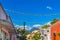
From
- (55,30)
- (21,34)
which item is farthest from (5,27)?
(21,34)

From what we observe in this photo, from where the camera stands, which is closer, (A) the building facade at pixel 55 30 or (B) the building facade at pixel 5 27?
(B) the building facade at pixel 5 27

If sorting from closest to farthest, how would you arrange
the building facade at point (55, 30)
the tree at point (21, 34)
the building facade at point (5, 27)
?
1. the building facade at point (5, 27)
2. the building facade at point (55, 30)
3. the tree at point (21, 34)

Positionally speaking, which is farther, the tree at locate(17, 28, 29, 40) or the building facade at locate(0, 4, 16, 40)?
the tree at locate(17, 28, 29, 40)

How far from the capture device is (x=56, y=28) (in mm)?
28125

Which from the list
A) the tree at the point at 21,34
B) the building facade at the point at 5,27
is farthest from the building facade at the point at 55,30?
the tree at the point at 21,34

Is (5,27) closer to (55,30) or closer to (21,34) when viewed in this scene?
(55,30)

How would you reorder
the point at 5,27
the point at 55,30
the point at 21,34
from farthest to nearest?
the point at 21,34 → the point at 55,30 → the point at 5,27

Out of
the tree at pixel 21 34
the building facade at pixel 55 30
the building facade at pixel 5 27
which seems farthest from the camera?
the tree at pixel 21 34

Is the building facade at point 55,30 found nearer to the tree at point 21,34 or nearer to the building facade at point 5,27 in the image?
the building facade at point 5,27

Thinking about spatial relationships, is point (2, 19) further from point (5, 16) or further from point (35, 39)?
point (35, 39)

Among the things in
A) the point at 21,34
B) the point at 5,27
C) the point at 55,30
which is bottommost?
the point at 5,27

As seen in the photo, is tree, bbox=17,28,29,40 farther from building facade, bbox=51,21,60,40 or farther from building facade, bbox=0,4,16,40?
building facade, bbox=0,4,16,40

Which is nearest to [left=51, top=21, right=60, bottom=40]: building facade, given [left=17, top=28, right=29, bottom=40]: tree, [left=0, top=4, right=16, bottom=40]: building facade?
[left=0, top=4, right=16, bottom=40]: building facade

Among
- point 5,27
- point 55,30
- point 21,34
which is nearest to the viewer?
point 5,27
